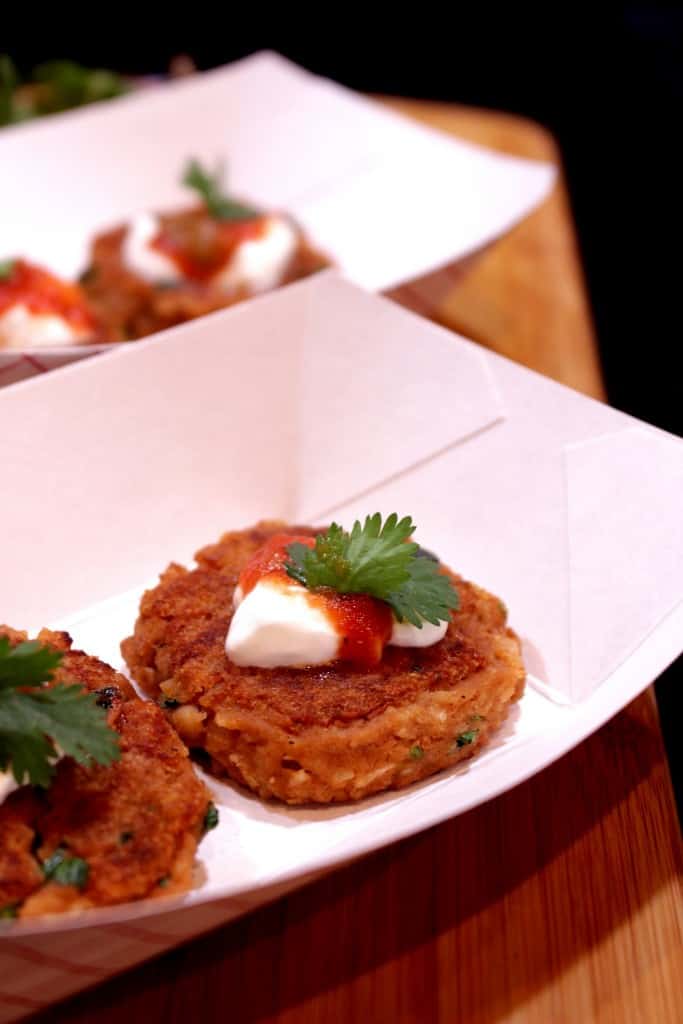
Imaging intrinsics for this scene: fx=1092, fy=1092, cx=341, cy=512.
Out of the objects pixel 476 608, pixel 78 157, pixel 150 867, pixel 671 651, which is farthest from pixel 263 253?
pixel 150 867

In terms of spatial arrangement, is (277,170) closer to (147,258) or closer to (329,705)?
(147,258)

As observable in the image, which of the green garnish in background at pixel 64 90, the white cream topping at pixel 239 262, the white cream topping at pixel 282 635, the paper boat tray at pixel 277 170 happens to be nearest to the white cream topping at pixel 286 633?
the white cream topping at pixel 282 635

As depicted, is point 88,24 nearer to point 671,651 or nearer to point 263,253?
point 263,253

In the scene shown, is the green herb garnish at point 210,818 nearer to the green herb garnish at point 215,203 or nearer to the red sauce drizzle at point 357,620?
the red sauce drizzle at point 357,620

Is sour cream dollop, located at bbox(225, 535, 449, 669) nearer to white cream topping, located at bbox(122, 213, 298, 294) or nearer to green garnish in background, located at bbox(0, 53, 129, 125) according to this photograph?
white cream topping, located at bbox(122, 213, 298, 294)

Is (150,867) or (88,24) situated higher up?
(150,867)

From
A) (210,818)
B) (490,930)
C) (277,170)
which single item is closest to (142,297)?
(277,170)
